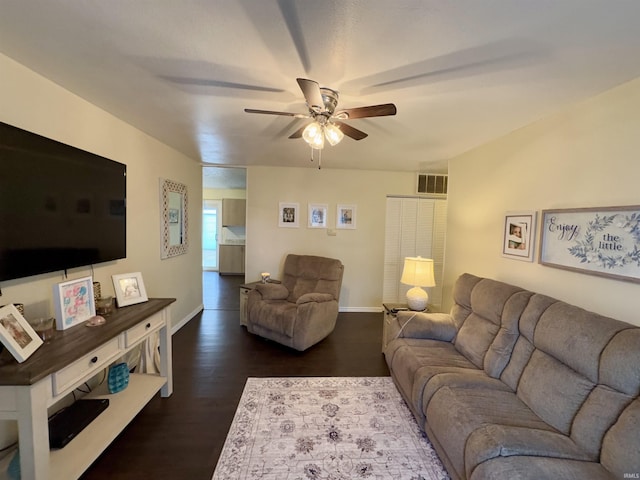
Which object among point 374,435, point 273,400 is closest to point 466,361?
point 374,435

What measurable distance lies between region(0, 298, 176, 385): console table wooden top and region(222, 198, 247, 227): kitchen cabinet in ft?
18.1

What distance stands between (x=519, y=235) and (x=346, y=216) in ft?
8.50

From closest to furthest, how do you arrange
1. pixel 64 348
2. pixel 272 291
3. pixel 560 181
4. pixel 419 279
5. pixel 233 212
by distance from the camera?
pixel 64 348
pixel 560 181
pixel 419 279
pixel 272 291
pixel 233 212

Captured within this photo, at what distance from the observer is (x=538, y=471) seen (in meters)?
1.19

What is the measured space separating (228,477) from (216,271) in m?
7.14

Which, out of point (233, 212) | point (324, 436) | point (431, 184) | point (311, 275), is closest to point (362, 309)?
point (311, 275)

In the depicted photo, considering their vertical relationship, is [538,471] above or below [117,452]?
above

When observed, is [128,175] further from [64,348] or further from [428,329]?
[428,329]

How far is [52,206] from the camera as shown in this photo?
172 centimetres

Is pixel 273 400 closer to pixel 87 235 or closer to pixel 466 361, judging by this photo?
pixel 466 361

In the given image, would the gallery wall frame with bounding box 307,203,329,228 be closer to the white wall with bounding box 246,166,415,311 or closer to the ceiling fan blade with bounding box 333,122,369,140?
the white wall with bounding box 246,166,415,311

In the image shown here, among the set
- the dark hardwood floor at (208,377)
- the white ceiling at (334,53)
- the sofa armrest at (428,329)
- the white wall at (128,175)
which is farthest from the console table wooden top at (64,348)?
the sofa armrest at (428,329)

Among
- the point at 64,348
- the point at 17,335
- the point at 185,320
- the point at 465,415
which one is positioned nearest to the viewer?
the point at 17,335

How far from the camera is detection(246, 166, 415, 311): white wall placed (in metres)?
4.58
